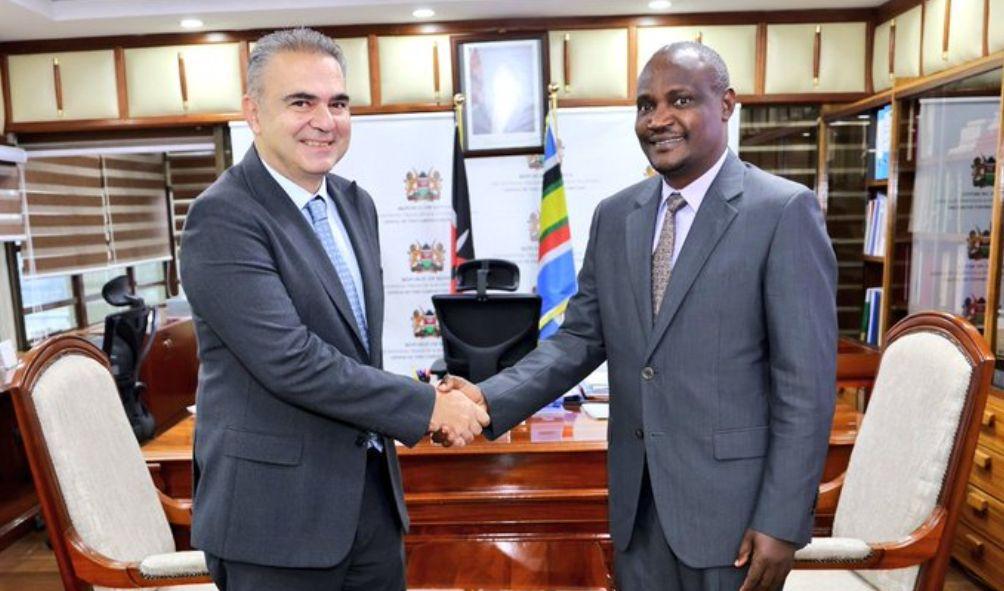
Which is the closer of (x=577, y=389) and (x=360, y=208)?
(x=360, y=208)

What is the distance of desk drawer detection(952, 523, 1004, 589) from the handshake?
2191mm

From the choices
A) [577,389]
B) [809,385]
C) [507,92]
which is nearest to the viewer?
[809,385]

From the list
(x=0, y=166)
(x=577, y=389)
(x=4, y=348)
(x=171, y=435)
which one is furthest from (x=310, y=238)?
(x=0, y=166)

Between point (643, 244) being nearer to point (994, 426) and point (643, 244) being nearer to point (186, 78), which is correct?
point (994, 426)

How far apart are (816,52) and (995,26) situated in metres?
1.22

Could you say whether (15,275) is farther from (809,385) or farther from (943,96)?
(943,96)

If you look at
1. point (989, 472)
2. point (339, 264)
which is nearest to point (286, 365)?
point (339, 264)

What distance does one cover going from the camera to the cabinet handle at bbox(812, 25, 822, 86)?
4.35m

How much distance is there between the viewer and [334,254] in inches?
58.0

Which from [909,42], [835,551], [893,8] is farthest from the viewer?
[893,8]

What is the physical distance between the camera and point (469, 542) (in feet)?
8.48

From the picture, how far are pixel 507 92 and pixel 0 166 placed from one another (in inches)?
130

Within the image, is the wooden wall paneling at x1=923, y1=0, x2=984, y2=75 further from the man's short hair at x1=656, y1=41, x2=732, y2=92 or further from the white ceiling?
the man's short hair at x1=656, y1=41, x2=732, y2=92

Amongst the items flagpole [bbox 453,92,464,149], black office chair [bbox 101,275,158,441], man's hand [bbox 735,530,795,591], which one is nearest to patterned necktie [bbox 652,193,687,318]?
man's hand [bbox 735,530,795,591]
